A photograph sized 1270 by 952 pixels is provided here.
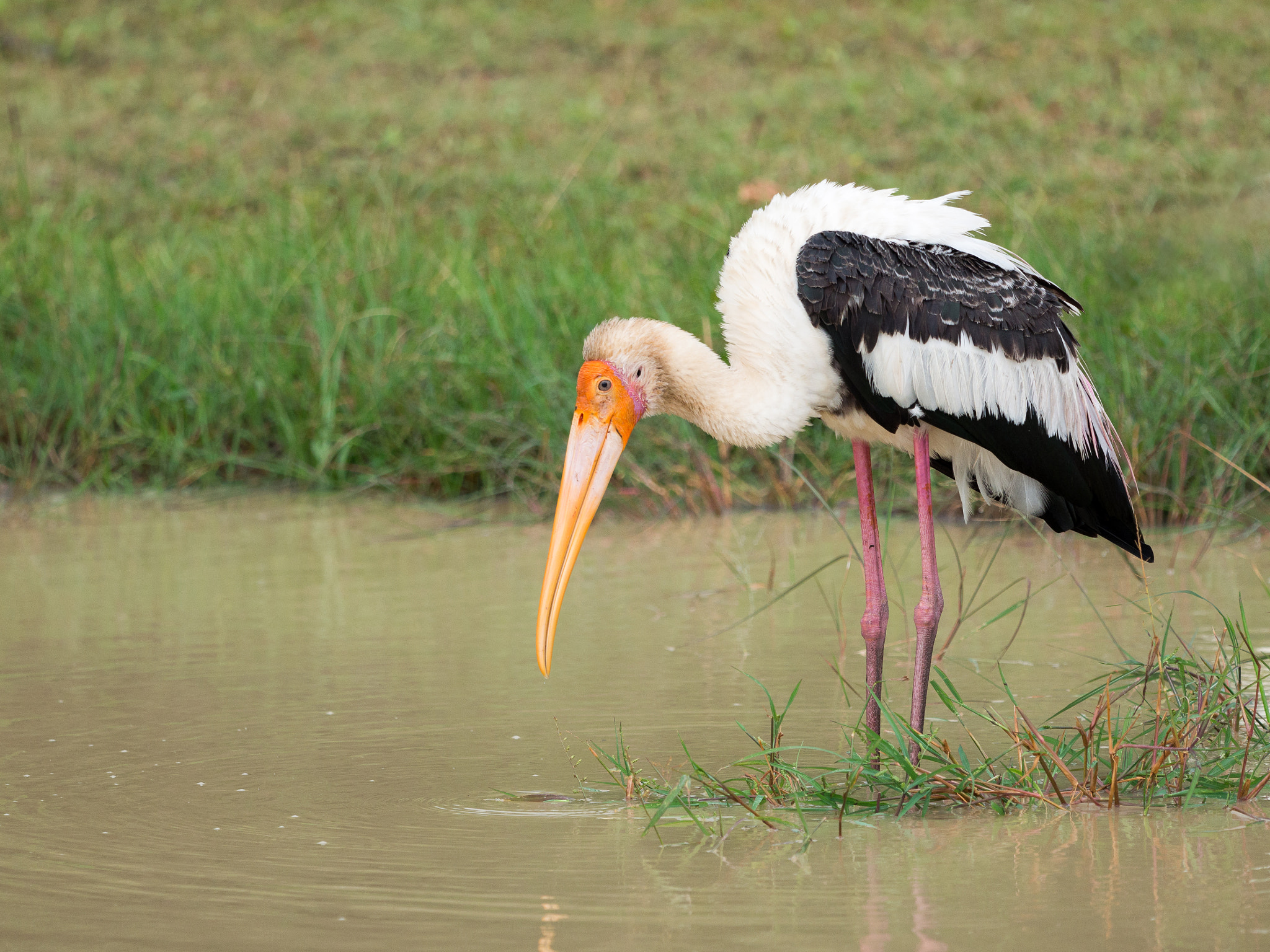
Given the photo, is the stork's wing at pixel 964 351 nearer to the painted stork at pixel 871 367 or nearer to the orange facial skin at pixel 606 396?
the painted stork at pixel 871 367

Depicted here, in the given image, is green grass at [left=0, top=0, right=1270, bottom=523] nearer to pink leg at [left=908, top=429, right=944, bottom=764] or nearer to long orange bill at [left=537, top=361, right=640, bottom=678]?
pink leg at [left=908, top=429, right=944, bottom=764]

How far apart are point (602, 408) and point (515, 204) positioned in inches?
244

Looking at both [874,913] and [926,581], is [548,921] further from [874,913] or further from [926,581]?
[926,581]

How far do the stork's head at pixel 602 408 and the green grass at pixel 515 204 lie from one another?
81.7 inches

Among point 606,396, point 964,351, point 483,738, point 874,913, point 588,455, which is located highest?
point 964,351

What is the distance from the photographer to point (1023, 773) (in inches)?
118

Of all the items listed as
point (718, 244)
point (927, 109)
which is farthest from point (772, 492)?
point (927, 109)

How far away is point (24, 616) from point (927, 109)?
782 cm

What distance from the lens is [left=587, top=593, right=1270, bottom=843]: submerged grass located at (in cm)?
295

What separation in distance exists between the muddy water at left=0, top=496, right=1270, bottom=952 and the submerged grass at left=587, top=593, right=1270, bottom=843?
6cm

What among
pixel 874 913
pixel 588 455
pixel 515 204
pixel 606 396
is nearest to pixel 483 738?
pixel 588 455

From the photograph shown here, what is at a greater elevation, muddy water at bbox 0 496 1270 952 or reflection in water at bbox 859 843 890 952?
reflection in water at bbox 859 843 890 952

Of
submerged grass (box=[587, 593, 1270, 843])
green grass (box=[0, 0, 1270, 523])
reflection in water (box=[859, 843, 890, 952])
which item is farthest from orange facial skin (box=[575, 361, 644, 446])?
green grass (box=[0, 0, 1270, 523])

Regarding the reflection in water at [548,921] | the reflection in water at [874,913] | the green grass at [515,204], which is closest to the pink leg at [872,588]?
the reflection in water at [874,913]
